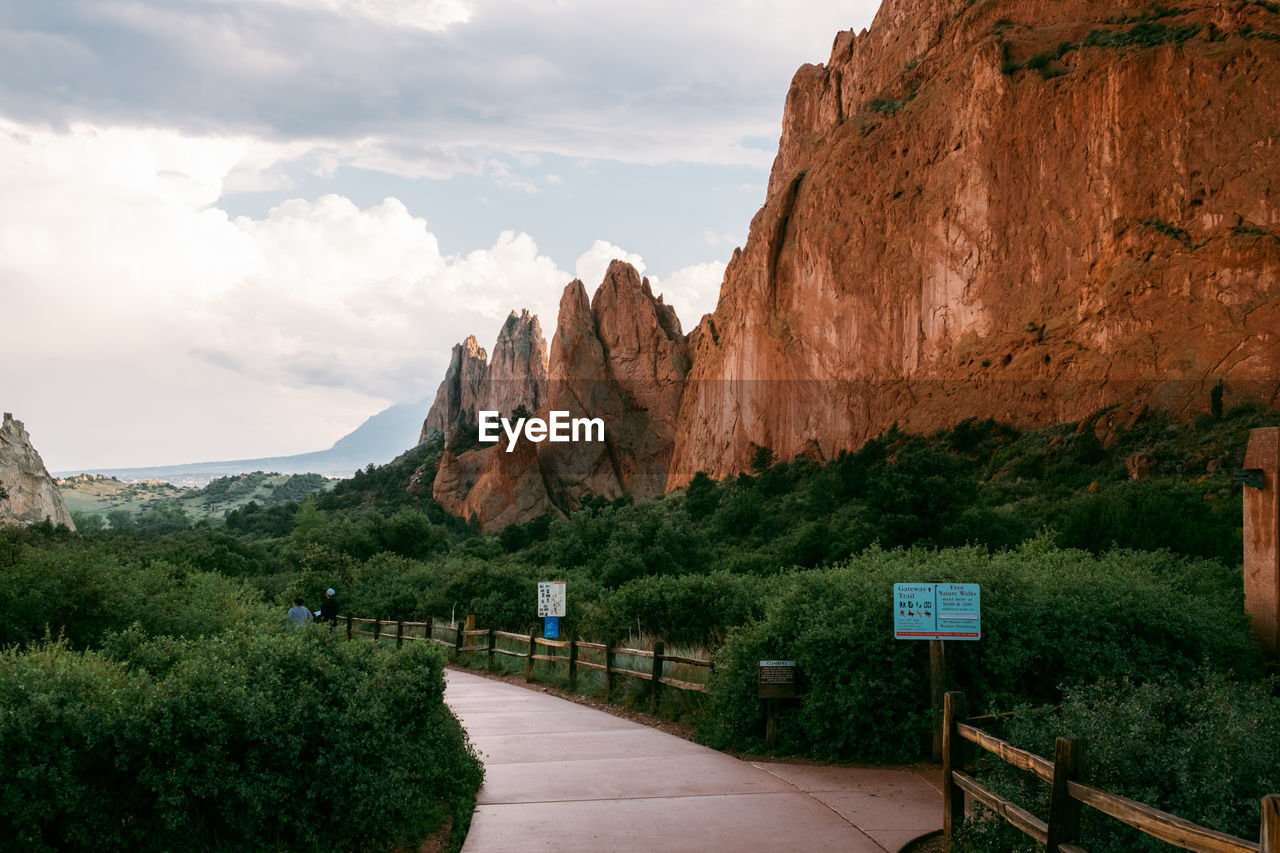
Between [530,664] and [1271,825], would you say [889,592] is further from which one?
[530,664]

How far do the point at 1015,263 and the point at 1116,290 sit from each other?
7074 mm

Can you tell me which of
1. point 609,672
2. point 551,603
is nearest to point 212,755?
point 609,672

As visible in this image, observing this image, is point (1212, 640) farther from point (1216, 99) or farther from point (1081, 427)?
point (1216, 99)

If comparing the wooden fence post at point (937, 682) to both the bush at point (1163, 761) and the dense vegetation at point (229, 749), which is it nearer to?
the bush at point (1163, 761)

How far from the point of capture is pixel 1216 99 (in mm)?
48938

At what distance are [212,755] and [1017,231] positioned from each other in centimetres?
5586

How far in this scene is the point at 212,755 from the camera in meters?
6.61

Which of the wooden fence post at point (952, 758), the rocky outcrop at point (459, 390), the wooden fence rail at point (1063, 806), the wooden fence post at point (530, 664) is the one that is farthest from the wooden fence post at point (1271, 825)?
the rocky outcrop at point (459, 390)

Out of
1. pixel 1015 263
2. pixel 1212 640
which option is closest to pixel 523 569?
pixel 1212 640

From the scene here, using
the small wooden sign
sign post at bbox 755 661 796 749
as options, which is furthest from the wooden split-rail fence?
the small wooden sign

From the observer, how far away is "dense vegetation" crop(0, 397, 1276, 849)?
1106 centimetres

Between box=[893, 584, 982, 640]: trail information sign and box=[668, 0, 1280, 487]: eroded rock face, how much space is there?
3898cm

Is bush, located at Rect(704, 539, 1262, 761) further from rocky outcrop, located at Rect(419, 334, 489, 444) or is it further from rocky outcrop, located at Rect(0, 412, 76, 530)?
rocky outcrop, located at Rect(419, 334, 489, 444)

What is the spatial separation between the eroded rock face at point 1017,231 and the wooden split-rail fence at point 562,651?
33.8 meters
